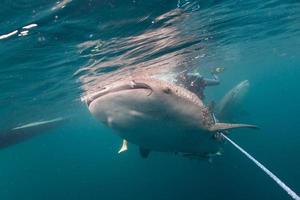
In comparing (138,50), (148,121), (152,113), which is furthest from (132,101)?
(138,50)

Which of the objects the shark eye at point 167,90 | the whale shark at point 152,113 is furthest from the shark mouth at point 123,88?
the shark eye at point 167,90

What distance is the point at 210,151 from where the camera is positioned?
9.24 metres

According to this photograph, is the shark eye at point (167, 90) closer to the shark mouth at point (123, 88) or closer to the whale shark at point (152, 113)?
the whale shark at point (152, 113)

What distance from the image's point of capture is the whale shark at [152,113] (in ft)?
18.4

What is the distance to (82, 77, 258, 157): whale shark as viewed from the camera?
5.62 m

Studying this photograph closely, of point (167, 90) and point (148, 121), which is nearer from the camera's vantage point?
point (167, 90)

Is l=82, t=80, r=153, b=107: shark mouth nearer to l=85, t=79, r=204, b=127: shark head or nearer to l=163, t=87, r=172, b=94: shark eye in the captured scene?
l=85, t=79, r=204, b=127: shark head

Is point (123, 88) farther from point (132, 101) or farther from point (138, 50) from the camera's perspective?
point (138, 50)

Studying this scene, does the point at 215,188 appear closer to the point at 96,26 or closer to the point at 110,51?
the point at 110,51

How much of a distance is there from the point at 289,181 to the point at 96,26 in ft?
60.1

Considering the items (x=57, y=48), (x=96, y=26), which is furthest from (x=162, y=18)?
(x=57, y=48)

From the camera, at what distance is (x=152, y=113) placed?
19.7 ft

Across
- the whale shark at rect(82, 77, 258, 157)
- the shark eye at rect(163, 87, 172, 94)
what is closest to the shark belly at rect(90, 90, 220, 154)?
the whale shark at rect(82, 77, 258, 157)

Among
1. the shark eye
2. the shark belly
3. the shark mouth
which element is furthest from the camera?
the shark eye
